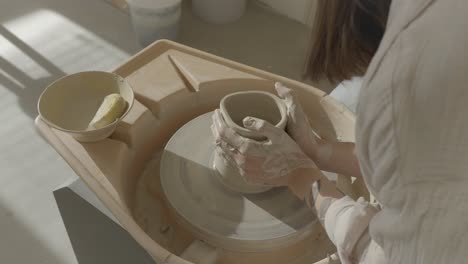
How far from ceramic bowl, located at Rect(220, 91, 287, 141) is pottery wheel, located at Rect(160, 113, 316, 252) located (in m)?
0.17

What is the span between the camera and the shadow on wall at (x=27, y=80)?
2.35 metres

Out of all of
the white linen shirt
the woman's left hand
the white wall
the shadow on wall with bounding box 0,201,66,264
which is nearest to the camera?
the white linen shirt

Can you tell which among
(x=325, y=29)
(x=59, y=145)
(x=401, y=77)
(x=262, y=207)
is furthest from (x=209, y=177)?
(x=401, y=77)

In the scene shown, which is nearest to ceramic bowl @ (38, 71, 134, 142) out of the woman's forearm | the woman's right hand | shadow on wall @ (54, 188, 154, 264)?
shadow on wall @ (54, 188, 154, 264)

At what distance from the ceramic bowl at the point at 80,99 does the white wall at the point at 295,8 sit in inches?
68.0

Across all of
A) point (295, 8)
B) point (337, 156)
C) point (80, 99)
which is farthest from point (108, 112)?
point (295, 8)

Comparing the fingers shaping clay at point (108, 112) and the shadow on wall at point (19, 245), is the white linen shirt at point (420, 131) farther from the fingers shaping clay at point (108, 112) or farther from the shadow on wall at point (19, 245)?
the shadow on wall at point (19, 245)

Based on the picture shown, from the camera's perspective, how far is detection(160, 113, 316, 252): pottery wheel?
3.86ft

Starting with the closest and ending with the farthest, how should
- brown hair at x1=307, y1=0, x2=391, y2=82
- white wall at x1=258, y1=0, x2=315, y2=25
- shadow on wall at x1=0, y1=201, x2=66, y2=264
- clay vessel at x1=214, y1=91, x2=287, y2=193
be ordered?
1. brown hair at x1=307, y1=0, x2=391, y2=82
2. clay vessel at x1=214, y1=91, x2=287, y2=193
3. shadow on wall at x1=0, y1=201, x2=66, y2=264
4. white wall at x1=258, y1=0, x2=315, y2=25

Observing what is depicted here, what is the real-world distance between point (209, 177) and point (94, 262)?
1.76 feet

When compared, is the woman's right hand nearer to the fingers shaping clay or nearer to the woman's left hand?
the woman's left hand

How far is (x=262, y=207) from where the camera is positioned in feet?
4.05

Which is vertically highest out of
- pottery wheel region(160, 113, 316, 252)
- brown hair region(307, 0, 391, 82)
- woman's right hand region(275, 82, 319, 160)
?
brown hair region(307, 0, 391, 82)

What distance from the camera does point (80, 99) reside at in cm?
132
